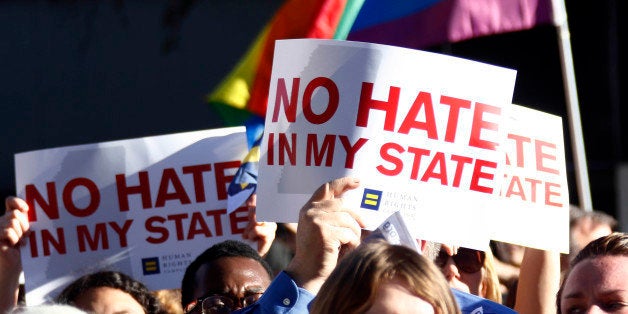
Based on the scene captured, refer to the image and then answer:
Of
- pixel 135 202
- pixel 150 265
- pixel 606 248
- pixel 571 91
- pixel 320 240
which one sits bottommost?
pixel 150 265

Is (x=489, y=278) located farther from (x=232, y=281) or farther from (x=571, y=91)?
(x=571, y=91)

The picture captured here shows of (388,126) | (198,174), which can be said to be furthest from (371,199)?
(198,174)

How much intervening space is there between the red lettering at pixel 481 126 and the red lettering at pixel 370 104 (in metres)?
0.24

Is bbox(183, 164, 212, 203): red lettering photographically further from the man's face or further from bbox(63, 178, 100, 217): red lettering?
the man's face

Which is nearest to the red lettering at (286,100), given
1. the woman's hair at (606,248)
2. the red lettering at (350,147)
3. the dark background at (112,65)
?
the red lettering at (350,147)

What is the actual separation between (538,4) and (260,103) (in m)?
1.18

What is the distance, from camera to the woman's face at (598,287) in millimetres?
3500

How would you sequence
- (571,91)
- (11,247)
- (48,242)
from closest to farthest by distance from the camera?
A: (11,247) < (48,242) < (571,91)

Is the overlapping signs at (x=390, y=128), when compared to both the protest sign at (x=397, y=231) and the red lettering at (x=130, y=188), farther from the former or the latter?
the red lettering at (x=130, y=188)

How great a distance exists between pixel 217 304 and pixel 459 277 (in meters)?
0.78

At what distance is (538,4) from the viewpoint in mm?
5137

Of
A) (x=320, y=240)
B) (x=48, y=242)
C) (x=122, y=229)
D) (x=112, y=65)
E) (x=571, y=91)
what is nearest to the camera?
(x=320, y=240)

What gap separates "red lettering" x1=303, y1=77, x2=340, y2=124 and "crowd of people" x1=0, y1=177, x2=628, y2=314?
0.42 metres

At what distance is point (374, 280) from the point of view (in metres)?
2.70
